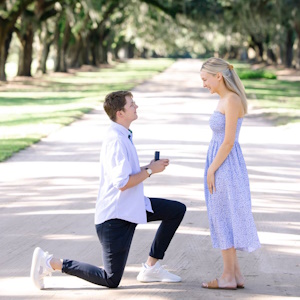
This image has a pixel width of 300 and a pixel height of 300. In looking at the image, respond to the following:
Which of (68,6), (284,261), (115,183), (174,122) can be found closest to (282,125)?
(174,122)

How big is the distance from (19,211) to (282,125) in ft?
35.8

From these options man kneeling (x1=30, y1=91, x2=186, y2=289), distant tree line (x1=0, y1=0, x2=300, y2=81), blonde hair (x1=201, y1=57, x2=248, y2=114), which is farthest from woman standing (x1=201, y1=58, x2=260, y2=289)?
distant tree line (x1=0, y1=0, x2=300, y2=81)

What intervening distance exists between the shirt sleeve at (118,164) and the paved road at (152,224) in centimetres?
80

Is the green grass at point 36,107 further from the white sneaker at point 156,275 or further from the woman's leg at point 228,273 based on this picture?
the woman's leg at point 228,273

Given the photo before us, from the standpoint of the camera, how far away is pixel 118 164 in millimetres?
5402

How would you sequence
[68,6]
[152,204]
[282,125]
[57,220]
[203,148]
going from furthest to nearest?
1. [68,6]
2. [282,125]
3. [203,148]
4. [57,220]
5. [152,204]

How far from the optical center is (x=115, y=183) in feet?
17.7

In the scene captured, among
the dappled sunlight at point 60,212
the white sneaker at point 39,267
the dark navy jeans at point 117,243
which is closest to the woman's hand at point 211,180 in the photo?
the dark navy jeans at point 117,243

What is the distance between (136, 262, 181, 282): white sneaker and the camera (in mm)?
5844

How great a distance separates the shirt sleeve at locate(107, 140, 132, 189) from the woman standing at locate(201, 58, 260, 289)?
609 millimetres

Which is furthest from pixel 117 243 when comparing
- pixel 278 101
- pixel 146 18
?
pixel 146 18

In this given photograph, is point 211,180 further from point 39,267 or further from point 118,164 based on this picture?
point 39,267

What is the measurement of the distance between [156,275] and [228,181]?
891mm

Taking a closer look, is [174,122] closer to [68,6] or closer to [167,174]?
[167,174]
